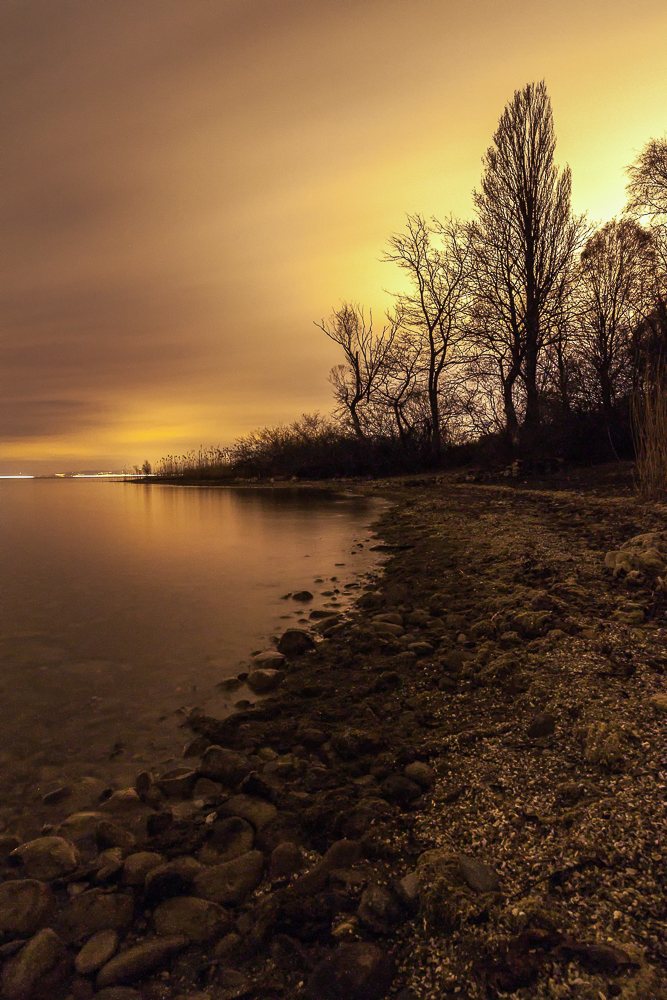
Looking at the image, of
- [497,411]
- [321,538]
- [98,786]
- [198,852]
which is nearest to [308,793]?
[198,852]

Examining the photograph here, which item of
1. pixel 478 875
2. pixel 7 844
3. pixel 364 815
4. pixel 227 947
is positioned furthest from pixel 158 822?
pixel 478 875

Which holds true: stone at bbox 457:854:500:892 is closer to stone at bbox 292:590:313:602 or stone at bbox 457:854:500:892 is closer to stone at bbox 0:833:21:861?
stone at bbox 0:833:21:861

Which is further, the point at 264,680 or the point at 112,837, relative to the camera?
the point at 264,680

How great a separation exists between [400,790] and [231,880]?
673 mm

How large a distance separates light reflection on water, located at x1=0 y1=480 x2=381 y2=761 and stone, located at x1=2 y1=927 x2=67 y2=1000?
1078 millimetres

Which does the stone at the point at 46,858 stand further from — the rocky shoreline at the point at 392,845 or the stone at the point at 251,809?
the stone at the point at 251,809

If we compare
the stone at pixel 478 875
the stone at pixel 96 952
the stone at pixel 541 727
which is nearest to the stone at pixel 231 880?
the stone at pixel 96 952

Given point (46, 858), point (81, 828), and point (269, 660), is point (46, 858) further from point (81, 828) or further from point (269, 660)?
point (269, 660)

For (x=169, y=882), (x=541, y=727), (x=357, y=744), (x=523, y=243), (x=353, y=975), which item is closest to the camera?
(x=353, y=975)

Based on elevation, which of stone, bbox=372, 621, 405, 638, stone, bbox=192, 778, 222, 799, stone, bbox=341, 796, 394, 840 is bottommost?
stone, bbox=192, 778, 222, 799

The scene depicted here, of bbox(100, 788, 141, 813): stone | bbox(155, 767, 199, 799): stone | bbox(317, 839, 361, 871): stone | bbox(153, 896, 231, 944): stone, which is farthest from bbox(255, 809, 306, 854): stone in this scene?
bbox(100, 788, 141, 813): stone

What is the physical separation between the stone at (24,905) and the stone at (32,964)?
72 mm

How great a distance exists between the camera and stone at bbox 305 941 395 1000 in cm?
115

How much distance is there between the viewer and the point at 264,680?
3.07 meters
